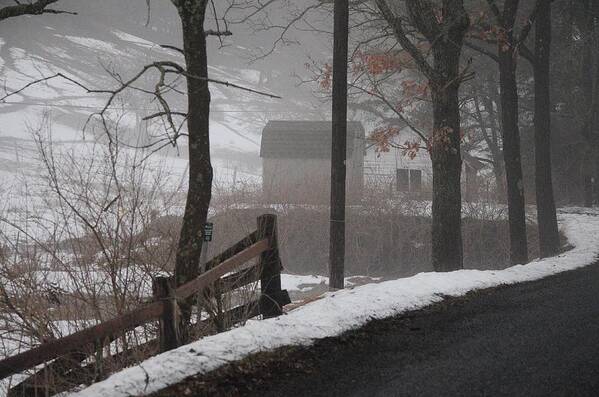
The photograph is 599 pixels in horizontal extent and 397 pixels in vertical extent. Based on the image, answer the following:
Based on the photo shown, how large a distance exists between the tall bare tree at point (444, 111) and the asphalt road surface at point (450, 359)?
14.1 ft

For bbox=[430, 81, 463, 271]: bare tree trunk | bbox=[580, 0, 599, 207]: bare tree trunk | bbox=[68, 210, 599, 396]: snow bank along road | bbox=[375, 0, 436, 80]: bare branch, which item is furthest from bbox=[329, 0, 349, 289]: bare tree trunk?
bbox=[580, 0, 599, 207]: bare tree trunk

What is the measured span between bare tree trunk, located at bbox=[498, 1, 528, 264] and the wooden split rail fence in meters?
9.19

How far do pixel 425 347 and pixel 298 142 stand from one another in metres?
30.0

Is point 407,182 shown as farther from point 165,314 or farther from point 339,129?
point 165,314

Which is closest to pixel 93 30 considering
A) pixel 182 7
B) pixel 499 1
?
pixel 499 1

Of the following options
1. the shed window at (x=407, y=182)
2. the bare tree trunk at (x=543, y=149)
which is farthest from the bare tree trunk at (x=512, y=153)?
the shed window at (x=407, y=182)

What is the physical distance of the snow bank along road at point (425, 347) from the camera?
4.16 metres

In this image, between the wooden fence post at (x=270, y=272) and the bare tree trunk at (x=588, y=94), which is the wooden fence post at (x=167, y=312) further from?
the bare tree trunk at (x=588, y=94)

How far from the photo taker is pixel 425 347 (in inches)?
204

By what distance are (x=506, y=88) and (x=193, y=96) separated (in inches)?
424

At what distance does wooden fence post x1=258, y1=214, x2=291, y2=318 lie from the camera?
22.8 feet

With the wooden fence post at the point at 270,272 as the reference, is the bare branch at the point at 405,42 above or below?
above

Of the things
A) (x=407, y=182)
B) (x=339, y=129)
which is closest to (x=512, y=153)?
(x=339, y=129)

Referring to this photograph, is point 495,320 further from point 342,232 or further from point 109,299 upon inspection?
point 342,232
